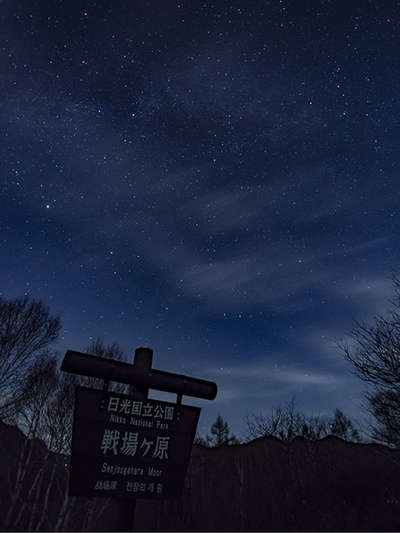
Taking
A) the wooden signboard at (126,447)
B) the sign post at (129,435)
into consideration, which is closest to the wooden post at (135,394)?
the sign post at (129,435)

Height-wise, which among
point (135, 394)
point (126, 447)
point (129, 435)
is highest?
point (135, 394)

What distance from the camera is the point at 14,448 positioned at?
1714cm

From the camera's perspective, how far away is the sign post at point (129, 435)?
219 inches

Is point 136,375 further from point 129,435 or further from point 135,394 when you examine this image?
point 129,435

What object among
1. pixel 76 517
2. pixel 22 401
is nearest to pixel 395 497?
pixel 76 517

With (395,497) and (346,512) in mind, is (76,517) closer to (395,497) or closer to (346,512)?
(346,512)

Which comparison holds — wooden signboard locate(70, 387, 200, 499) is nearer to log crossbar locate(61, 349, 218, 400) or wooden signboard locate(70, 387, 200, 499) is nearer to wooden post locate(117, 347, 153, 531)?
wooden post locate(117, 347, 153, 531)

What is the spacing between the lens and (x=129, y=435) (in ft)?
19.6

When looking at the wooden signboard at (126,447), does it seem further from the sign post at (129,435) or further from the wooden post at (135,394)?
the wooden post at (135,394)

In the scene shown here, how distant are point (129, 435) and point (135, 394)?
2.20 ft

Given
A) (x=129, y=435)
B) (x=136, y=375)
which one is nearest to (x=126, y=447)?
(x=129, y=435)

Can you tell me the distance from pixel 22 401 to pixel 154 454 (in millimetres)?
11390

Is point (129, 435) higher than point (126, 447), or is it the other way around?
point (129, 435)

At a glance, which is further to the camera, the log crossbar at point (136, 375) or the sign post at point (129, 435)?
the log crossbar at point (136, 375)
